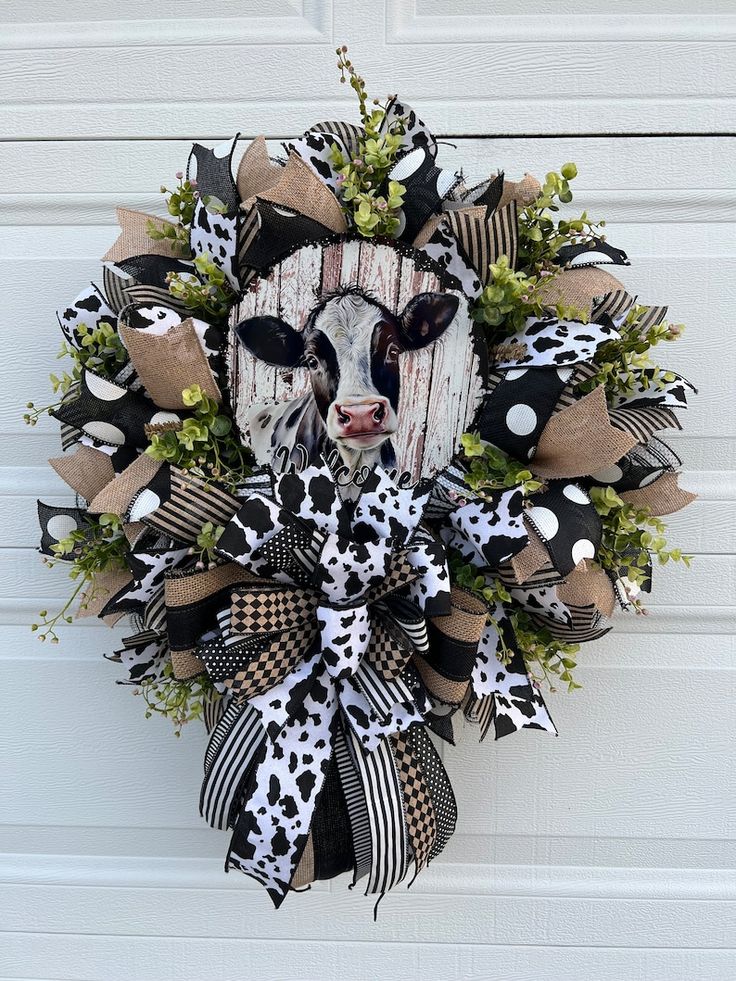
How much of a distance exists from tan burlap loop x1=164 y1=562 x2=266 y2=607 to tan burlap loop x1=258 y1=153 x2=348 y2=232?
33 centimetres

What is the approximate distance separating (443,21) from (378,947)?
3.63 feet

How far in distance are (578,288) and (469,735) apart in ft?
1.70

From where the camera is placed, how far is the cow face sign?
0.69m

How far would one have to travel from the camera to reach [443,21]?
32.9 inches

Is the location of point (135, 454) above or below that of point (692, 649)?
above

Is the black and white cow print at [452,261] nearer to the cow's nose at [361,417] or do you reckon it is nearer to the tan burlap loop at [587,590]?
the cow's nose at [361,417]

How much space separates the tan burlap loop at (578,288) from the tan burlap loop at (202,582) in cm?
39

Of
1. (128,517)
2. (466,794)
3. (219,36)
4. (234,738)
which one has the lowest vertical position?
(466,794)

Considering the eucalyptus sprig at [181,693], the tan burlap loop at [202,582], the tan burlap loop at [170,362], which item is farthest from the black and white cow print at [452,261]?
the eucalyptus sprig at [181,693]

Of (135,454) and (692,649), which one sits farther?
(692,649)

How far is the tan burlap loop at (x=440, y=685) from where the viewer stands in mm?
672

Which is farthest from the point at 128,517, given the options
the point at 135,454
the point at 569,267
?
the point at 569,267

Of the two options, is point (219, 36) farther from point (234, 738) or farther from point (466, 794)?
point (466, 794)

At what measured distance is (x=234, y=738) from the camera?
71 cm
